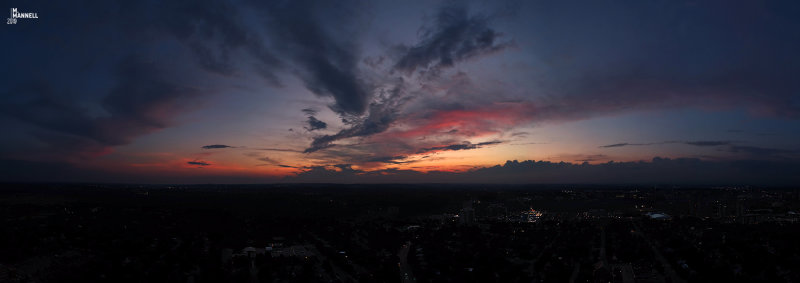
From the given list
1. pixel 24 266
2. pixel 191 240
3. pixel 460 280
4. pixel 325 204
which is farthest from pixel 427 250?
pixel 325 204

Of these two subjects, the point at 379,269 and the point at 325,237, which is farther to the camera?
the point at 325,237

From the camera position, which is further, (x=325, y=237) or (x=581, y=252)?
(x=325, y=237)

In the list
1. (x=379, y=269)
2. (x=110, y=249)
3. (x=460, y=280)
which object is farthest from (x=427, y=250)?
(x=110, y=249)

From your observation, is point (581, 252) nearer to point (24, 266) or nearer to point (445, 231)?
point (445, 231)

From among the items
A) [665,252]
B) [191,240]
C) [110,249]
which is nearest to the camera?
[110,249]

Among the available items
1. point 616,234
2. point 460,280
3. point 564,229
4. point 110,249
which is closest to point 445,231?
point 564,229

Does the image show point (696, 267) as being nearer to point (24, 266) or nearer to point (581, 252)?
point (581, 252)

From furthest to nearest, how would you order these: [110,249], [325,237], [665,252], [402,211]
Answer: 1. [402,211]
2. [325,237]
3. [665,252]
4. [110,249]

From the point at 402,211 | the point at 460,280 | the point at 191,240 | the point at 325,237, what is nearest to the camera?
the point at 460,280

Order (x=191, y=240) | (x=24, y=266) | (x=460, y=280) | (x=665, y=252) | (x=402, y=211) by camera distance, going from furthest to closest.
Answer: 1. (x=402, y=211)
2. (x=191, y=240)
3. (x=665, y=252)
4. (x=24, y=266)
5. (x=460, y=280)
